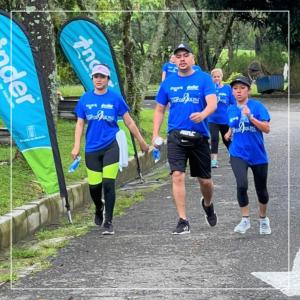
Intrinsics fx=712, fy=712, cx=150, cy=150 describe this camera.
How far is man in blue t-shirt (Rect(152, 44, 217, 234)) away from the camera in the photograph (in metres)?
7.21

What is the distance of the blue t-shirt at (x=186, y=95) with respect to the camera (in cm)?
723

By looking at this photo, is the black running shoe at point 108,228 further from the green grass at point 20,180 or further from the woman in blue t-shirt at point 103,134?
the green grass at point 20,180

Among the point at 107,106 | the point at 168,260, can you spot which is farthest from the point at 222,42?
the point at 168,260

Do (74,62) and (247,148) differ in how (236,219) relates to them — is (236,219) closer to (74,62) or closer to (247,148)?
(247,148)

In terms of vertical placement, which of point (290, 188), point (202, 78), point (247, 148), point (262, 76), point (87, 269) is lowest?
point (262, 76)

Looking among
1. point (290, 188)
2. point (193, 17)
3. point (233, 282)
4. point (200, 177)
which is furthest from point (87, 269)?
point (193, 17)

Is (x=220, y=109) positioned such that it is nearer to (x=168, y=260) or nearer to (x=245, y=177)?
(x=245, y=177)

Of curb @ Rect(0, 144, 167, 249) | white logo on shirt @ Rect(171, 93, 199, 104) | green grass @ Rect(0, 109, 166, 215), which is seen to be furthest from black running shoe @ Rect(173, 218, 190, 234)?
green grass @ Rect(0, 109, 166, 215)

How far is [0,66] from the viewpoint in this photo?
8.09 meters

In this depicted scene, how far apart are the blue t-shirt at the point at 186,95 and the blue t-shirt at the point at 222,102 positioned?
443cm

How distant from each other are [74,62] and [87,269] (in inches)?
204

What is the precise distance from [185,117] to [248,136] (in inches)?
26.8

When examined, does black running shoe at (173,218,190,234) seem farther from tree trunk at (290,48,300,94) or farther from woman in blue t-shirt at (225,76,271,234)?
tree trunk at (290,48,300,94)

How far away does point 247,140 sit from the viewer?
736cm
